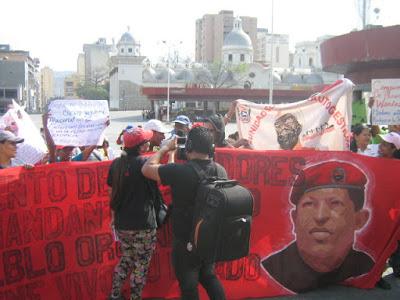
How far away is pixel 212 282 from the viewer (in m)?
3.84

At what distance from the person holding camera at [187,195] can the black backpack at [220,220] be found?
0.11m

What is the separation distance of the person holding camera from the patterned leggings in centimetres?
44

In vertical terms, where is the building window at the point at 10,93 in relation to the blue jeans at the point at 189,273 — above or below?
above

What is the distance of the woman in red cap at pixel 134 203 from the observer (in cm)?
408

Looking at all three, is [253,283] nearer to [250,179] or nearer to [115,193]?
[250,179]

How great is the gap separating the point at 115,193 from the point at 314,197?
1942 mm

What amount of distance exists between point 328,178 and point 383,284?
44.6 inches

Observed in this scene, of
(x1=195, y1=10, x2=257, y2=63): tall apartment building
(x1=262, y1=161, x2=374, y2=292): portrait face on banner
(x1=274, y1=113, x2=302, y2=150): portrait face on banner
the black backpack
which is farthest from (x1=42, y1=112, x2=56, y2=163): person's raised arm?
(x1=195, y1=10, x2=257, y2=63): tall apartment building

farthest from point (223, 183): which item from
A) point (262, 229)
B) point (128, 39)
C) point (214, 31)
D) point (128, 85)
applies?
point (214, 31)

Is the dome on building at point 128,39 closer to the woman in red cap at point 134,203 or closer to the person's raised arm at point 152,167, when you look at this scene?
the woman in red cap at point 134,203

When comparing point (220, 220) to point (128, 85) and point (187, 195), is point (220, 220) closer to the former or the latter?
point (187, 195)

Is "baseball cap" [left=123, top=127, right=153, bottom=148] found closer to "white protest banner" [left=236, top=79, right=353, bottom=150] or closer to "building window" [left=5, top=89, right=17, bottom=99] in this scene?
"white protest banner" [left=236, top=79, right=353, bottom=150]

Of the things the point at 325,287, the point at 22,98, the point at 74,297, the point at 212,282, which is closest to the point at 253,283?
the point at 325,287

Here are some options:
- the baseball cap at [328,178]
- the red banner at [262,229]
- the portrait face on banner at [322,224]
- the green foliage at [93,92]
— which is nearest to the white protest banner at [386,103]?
the red banner at [262,229]
